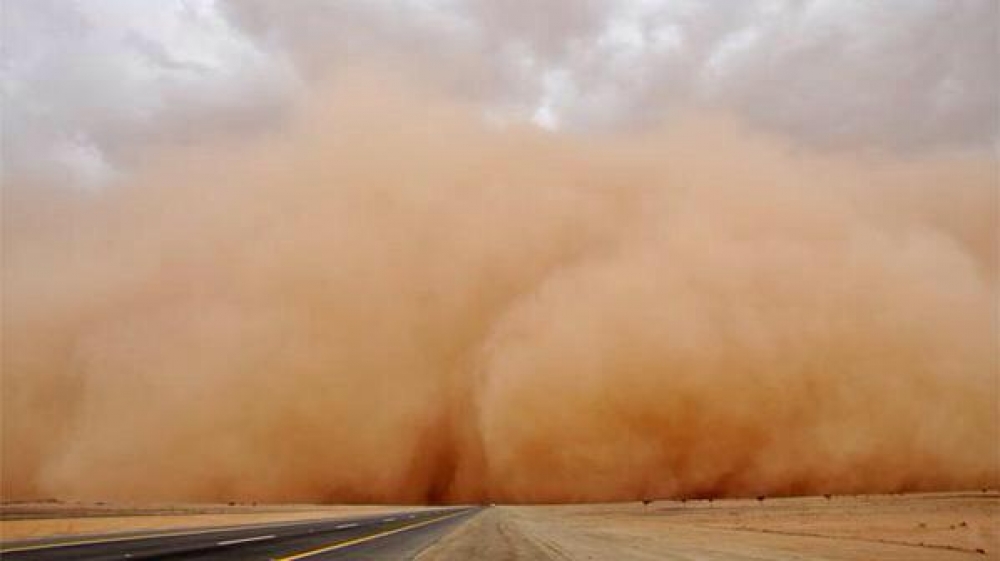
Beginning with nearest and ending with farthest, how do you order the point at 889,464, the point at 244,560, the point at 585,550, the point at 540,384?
the point at 244,560 < the point at 585,550 < the point at 889,464 < the point at 540,384

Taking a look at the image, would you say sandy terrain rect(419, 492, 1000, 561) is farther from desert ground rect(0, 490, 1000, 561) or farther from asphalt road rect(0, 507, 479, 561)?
asphalt road rect(0, 507, 479, 561)

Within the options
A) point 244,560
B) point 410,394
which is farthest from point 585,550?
point 410,394

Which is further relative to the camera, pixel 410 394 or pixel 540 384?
pixel 410 394

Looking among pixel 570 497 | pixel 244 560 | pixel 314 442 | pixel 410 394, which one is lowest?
pixel 244 560

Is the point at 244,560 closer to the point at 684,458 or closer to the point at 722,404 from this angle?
the point at 722,404

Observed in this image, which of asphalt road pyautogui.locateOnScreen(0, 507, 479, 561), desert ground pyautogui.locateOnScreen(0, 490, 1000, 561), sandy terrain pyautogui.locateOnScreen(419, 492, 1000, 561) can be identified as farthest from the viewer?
desert ground pyautogui.locateOnScreen(0, 490, 1000, 561)

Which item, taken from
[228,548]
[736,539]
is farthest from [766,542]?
[228,548]

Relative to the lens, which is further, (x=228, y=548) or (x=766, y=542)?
(x=766, y=542)

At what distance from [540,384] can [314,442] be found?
2015 centimetres

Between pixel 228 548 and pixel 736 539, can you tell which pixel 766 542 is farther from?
pixel 228 548

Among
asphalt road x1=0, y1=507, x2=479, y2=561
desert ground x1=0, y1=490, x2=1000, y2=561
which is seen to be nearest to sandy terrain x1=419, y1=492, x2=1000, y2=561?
desert ground x1=0, y1=490, x2=1000, y2=561

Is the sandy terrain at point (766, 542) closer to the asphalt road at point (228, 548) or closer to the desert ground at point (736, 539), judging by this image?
the desert ground at point (736, 539)

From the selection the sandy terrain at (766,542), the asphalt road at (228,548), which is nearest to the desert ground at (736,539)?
the sandy terrain at (766,542)

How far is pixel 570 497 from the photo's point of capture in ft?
211
